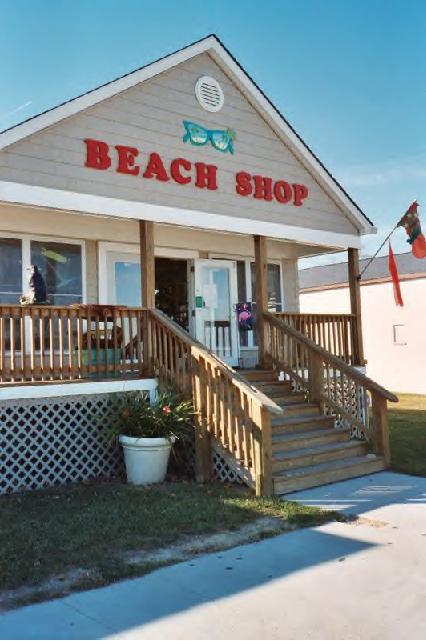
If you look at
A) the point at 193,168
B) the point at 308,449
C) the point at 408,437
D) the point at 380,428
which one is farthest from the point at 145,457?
the point at 408,437

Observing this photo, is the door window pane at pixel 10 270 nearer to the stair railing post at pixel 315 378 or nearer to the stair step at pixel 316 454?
the stair railing post at pixel 315 378

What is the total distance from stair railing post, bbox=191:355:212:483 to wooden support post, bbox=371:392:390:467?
103 inches

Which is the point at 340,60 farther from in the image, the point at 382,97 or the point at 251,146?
the point at 251,146

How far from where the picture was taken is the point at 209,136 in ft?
34.6

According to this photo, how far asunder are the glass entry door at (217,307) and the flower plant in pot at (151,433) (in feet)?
13.6

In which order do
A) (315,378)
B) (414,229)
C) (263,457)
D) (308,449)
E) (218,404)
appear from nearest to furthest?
(263,457) < (218,404) < (308,449) < (315,378) < (414,229)

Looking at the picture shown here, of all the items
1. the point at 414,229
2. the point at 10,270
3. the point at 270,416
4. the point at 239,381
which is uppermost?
the point at 414,229

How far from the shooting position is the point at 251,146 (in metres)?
11.2

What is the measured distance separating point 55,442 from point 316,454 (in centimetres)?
353

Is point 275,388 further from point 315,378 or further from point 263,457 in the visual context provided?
Answer: point 263,457

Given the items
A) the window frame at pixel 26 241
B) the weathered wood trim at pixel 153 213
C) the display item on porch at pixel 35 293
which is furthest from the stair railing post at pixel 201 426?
the window frame at pixel 26 241

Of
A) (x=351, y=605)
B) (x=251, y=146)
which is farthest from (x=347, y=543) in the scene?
(x=251, y=146)

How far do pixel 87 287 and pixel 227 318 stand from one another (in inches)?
128

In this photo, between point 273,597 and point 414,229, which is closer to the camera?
point 273,597
